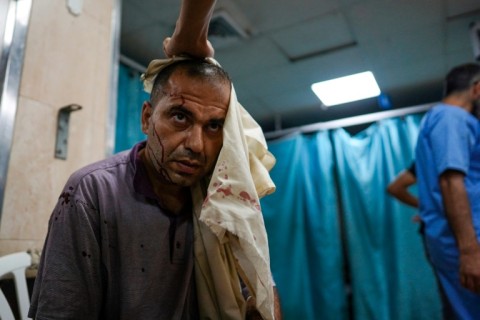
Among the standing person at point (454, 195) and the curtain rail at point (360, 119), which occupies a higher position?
the curtain rail at point (360, 119)

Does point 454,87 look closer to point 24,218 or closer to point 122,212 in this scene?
point 122,212

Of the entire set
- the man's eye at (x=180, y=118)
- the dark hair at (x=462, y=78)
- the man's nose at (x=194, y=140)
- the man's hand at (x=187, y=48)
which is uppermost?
the dark hair at (x=462, y=78)

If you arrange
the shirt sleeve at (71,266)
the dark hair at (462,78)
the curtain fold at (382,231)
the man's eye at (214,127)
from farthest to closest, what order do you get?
the curtain fold at (382,231) < the dark hair at (462,78) < the man's eye at (214,127) < the shirt sleeve at (71,266)

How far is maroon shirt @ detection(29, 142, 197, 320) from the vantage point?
0.62 m

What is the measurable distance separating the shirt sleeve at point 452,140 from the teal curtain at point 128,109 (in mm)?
1484

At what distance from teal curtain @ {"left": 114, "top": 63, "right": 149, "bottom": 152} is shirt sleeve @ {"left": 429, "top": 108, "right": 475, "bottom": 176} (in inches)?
58.4

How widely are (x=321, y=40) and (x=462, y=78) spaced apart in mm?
1080

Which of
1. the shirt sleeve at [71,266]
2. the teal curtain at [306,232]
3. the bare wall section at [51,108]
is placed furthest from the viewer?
the teal curtain at [306,232]

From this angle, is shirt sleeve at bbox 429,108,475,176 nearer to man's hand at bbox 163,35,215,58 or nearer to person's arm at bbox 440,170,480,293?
person's arm at bbox 440,170,480,293

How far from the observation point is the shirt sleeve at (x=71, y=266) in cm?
60

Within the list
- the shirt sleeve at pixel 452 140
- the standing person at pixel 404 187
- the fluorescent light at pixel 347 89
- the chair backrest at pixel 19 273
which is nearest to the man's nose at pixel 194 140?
the chair backrest at pixel 19 273

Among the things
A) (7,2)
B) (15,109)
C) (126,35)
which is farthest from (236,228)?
(126,35)

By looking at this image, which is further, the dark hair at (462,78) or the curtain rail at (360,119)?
the curtain rail at (360,119)

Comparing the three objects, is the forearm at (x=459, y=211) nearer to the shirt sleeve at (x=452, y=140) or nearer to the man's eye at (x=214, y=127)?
the shirt sleeve at (x=452, y=140)
